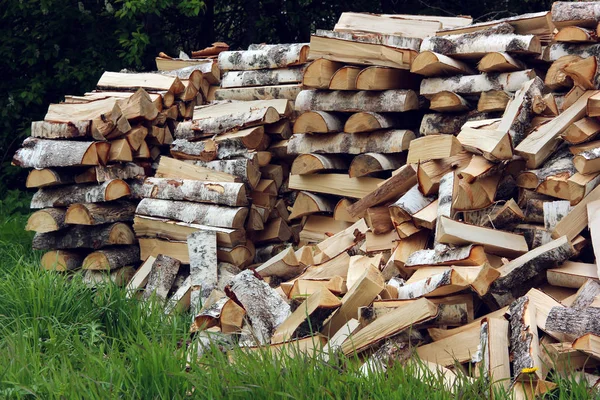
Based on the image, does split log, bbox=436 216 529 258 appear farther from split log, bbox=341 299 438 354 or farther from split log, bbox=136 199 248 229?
split log, bbox=136 199 248 229

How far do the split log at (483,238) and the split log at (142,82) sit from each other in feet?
9.75

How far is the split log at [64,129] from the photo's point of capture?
535cm

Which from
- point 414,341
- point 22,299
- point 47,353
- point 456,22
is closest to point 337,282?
point 414,341

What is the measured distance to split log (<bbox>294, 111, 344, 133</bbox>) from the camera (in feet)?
16.1

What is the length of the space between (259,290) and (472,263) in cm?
99

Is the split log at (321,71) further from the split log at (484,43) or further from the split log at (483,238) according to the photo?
the split log at (483,238)

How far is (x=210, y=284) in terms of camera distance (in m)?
4.70

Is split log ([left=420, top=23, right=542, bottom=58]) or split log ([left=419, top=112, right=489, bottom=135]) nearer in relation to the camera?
split log ([left=420, top=23, right=542, bottom=58])

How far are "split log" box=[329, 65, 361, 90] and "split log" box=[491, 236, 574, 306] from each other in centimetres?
182

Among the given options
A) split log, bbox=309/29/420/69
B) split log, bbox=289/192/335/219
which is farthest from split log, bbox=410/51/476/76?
split log, bbox=289/192/335/219

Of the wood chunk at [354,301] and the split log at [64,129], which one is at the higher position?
the split log at [64,129]

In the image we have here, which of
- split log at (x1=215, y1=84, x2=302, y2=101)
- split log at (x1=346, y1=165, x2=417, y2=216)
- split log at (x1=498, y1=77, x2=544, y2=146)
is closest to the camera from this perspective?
split log at (x1=498, y1=77, x2=544, y2=146)

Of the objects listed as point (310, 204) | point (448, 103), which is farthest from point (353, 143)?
point (448, 103)

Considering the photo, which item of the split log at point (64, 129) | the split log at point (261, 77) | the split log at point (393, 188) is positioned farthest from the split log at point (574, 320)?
the split log at point (64, 129)
